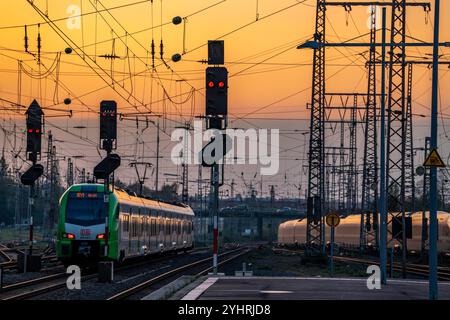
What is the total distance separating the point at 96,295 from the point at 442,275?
23.3m

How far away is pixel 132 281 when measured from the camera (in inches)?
1431

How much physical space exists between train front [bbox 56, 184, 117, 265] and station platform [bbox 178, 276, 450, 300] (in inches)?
349

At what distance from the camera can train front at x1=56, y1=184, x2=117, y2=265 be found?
4309 cm

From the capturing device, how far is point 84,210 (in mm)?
43500

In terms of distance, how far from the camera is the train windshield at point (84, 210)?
43438 millimetres

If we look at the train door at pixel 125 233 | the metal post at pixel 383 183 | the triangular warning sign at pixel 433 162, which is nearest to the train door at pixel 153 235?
the train door at pixel 125 233

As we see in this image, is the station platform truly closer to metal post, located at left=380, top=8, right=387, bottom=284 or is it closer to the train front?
metal post, located at left=380, top=8, right=387, bottom=284

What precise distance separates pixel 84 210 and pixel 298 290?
16670 millimetres

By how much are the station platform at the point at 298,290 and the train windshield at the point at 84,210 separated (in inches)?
361

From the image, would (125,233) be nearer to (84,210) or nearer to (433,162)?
(84,210)

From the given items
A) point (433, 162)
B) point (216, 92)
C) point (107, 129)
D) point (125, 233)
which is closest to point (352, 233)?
point (125, 233)

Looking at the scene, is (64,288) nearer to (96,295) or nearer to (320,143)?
(96,295)

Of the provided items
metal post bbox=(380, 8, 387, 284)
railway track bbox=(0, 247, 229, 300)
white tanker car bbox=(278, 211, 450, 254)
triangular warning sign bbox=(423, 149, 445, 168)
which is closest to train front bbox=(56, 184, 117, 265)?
railway track bbox=(0, 247, 229, 300)

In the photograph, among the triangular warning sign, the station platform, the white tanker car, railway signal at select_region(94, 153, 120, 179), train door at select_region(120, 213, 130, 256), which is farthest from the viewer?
the white tanker car
